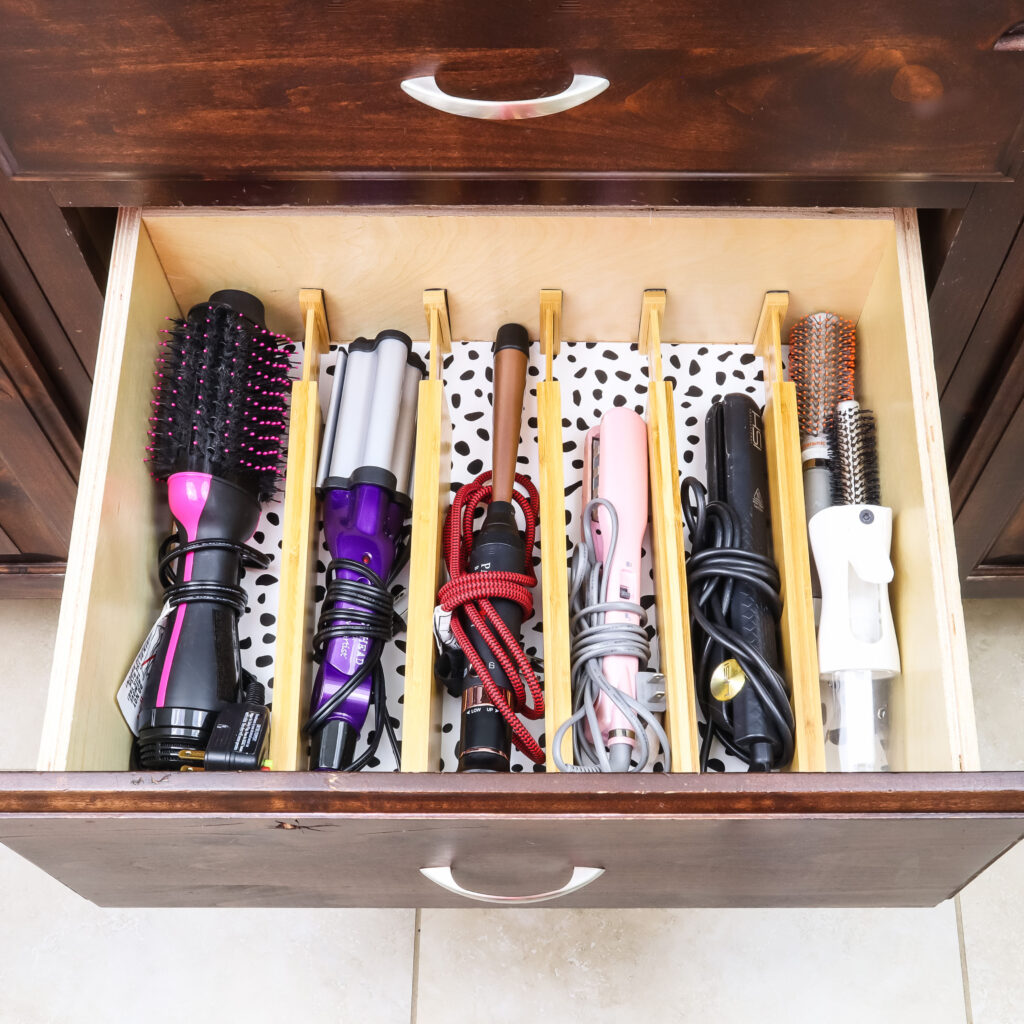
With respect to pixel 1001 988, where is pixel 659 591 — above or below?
above

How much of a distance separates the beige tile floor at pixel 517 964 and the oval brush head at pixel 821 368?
23.2 inches

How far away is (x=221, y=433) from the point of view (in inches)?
32.1

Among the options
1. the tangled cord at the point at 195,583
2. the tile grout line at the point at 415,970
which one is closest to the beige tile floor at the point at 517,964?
the tile grout line at the point at 415,970

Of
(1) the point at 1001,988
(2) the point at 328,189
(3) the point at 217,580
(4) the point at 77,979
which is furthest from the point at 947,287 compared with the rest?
(4) the point at 77,979

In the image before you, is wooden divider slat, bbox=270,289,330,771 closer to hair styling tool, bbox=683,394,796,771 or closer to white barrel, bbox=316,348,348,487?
white barrel, bbox=316,348,348,487

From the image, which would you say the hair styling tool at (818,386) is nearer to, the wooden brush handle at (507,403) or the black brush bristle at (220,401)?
the wooden brush handle at (507,403)

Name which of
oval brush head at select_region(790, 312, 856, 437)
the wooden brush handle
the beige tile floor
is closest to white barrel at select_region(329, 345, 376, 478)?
the wooden brush handle

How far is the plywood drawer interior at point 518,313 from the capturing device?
2.40ft

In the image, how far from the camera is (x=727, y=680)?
787 millimetres

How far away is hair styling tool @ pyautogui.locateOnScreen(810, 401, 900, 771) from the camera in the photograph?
781 mm

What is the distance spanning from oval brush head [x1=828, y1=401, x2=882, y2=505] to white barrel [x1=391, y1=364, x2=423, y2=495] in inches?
13.0

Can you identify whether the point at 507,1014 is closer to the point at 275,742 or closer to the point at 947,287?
the point at 275,742

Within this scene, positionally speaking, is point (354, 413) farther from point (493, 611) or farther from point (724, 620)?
point (724, 620)

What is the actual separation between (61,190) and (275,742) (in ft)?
1.33
